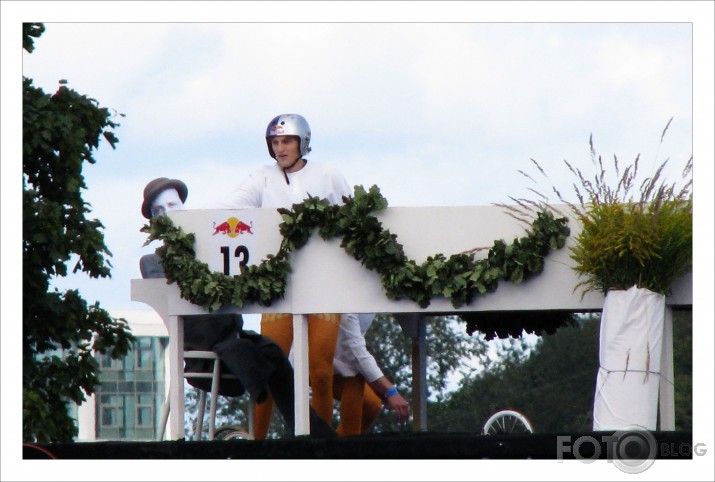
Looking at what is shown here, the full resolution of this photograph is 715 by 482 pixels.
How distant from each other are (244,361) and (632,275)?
2.86 metres

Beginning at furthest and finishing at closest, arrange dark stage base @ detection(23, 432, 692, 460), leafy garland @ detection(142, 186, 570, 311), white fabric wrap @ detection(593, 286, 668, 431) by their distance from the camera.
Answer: leafy garland @ detection(142, 186, 570, 311) < white fabric wrap @ detection(593, 286, 668, 431) < dark stage base @ detection(23, 432, 692, 460)

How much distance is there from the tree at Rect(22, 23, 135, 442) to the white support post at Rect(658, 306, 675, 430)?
3911mm

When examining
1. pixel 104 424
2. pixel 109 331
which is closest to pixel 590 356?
pixel 104 424

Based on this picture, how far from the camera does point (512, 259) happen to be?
31.7 feet

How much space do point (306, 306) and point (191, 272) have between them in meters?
0.79

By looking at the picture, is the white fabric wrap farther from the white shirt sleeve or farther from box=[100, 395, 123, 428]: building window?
box=[100, 395, 123, 428]: building window

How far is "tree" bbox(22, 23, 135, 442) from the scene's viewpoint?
10.6m

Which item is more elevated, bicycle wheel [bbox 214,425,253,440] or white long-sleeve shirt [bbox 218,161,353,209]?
white long-sleeve shirt [bbox 218,161,353,209]

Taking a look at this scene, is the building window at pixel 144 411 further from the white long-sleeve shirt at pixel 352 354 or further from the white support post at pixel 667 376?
the white support post at pixel 667 376

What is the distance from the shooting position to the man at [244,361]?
1066 cm

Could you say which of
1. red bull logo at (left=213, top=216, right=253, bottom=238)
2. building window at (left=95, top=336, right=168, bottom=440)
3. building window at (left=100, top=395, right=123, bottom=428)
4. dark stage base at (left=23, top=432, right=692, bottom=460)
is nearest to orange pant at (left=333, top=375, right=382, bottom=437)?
red bull logo at (left=213, top=216, right=253, bottom=238)

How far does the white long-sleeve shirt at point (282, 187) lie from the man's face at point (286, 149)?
0.08 m

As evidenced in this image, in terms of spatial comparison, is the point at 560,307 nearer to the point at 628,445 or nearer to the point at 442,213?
the point at 442,213

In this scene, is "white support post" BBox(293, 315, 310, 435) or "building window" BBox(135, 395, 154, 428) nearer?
"white support post" BBox(293, 315, 310, 435)
